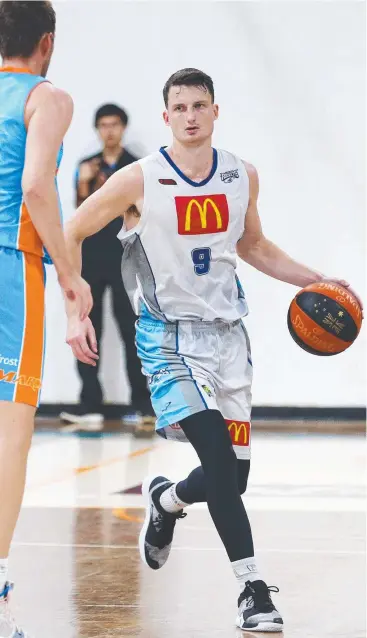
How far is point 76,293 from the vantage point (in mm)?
3652

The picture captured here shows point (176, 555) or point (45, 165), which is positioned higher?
point (45, 165)

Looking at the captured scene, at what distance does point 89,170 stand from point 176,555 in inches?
221

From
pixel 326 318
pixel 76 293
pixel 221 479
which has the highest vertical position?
pixel 76 293

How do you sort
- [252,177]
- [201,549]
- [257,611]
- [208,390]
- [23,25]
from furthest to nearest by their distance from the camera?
[201,549]
[252,177]
[208,390]
[257,611]
[23,25]

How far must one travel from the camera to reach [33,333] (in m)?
3.66

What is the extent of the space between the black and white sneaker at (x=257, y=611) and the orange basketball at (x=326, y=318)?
3.25ft

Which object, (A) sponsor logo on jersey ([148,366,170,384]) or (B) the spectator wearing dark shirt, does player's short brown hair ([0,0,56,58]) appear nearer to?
(A) sponsor logo on jersey ([148,366,170,384])

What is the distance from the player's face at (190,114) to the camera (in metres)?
4.47

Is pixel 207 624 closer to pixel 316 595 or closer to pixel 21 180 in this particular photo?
pixel 316 595

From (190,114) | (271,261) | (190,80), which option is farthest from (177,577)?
(190,80)

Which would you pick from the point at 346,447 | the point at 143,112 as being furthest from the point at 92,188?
the point at 346,447

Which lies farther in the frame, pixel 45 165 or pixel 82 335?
pixel 82 335

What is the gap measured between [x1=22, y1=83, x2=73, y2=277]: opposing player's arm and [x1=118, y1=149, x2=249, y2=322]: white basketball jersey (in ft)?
2.71

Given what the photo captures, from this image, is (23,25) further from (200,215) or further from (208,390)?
(208,390)
